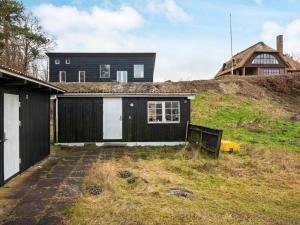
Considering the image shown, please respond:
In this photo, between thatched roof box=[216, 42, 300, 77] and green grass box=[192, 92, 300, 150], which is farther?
thatched roof box=[216, 42, 300, 77]

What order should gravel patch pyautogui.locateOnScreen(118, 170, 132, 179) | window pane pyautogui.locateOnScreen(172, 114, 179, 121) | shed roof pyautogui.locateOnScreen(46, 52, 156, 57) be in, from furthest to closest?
shed roof pyautogui.locateOnScreen(46, 52, 156, 57), window pane pyautogui.locateOnScreen(172, 114, 179, 121), gravel patch pyautogui.locateOnScreen(118, 170, 132, 179)

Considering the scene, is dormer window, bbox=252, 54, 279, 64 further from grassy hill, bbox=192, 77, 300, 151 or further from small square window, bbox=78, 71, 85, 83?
small square window, bbox=78, 71, 85, 83

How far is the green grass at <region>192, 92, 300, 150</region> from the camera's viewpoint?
46.8 feet

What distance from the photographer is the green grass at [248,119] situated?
1426 cm

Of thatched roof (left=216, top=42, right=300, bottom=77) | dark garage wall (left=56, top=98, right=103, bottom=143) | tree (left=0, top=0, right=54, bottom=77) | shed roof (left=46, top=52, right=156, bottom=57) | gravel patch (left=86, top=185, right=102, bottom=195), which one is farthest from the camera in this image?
thatched roof (left=216, top=42, right=300, bottom=77)

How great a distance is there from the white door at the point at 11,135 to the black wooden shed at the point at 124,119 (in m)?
5.67

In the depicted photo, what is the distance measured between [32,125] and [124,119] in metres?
5.08

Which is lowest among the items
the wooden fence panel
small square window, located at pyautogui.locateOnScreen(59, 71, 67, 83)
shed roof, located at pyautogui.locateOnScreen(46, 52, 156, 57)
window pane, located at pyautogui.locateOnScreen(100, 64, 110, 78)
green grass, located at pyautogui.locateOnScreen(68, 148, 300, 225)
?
green grass, located at pyautogui.locateOnScreen(68, 148, 300, 225)

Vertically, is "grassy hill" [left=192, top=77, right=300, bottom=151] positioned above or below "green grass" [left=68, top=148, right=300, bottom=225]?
above

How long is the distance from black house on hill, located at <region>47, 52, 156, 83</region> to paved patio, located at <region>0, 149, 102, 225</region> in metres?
20.0

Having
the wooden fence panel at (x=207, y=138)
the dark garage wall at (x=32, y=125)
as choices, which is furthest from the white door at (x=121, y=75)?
the dark garage wall at (x=32, y=125)

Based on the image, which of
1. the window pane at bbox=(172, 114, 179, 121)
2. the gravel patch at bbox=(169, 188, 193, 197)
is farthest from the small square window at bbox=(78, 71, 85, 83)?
the gravel patch at bbox=(169, 188, 193, 197)

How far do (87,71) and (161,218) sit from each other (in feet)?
85.5

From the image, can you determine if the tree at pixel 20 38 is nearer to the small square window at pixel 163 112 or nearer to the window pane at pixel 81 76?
the window pane at pixel 81 76
